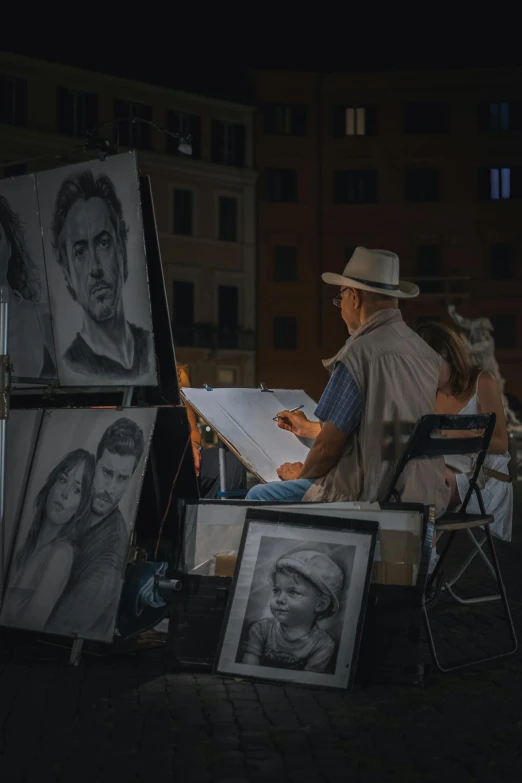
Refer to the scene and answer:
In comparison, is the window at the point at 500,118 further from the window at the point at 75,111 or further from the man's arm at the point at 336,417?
the man's arm at the point at 336,417

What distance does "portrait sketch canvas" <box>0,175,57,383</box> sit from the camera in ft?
22.6

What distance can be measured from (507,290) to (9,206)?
44.5 metres

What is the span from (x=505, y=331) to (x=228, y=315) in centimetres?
1062

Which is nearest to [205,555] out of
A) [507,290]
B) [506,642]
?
[506,642]

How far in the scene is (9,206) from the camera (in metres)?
6.98

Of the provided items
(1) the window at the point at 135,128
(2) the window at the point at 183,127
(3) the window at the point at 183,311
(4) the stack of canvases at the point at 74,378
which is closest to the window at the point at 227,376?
(3) the window at the point at 183,311

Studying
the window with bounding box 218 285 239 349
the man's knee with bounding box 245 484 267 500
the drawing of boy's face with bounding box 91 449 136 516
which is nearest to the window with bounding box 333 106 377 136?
the window with bounding box 218 285 239 349

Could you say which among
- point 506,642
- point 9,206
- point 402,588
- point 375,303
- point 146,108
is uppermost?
point 146,108

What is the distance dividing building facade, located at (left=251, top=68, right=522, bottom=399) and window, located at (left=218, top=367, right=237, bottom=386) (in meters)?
0.99

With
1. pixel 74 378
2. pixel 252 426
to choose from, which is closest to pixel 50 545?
pixel 74 378

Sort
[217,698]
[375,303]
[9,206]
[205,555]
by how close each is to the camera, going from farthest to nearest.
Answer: [9,206] → [375,303] → [205,555] → [217,698]

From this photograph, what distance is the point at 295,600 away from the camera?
18.5 ft

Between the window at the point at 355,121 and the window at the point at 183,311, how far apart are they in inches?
356

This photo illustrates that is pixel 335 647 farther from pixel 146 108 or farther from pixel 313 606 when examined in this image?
pixel 146 108
